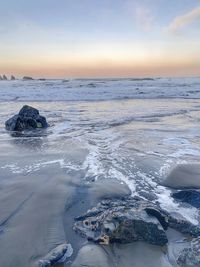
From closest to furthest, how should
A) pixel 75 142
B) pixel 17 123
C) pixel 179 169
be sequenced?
pixel 179 169, pixel 75 142, pixel 17 123

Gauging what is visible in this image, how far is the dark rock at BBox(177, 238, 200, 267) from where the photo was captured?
2.97 m

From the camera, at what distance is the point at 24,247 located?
3336 millimetres

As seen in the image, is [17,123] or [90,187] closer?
[90,187]

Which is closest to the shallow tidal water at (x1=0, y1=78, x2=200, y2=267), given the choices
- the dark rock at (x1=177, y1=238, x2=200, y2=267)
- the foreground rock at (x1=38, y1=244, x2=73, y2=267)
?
the foreground rock at (x1=38, y1=244, x2=73, y2=267)

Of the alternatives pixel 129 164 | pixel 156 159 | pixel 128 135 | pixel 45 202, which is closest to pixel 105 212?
pixel 45 202

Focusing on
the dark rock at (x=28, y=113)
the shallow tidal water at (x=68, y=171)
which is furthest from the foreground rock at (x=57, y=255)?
the dark rock at (x=28, y=113)

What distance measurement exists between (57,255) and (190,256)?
1.28 m

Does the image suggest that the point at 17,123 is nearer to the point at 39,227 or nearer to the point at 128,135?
the point at 128,135

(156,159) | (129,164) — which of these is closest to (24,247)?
(129,164)

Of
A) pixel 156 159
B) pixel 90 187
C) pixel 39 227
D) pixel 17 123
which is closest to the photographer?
pixel 39 227

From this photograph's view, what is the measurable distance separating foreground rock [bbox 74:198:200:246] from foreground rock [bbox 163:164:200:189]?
4.05 ft

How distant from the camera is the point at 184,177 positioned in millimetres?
5543

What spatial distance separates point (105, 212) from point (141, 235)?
579 mm

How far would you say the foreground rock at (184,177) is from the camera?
5.23 m
